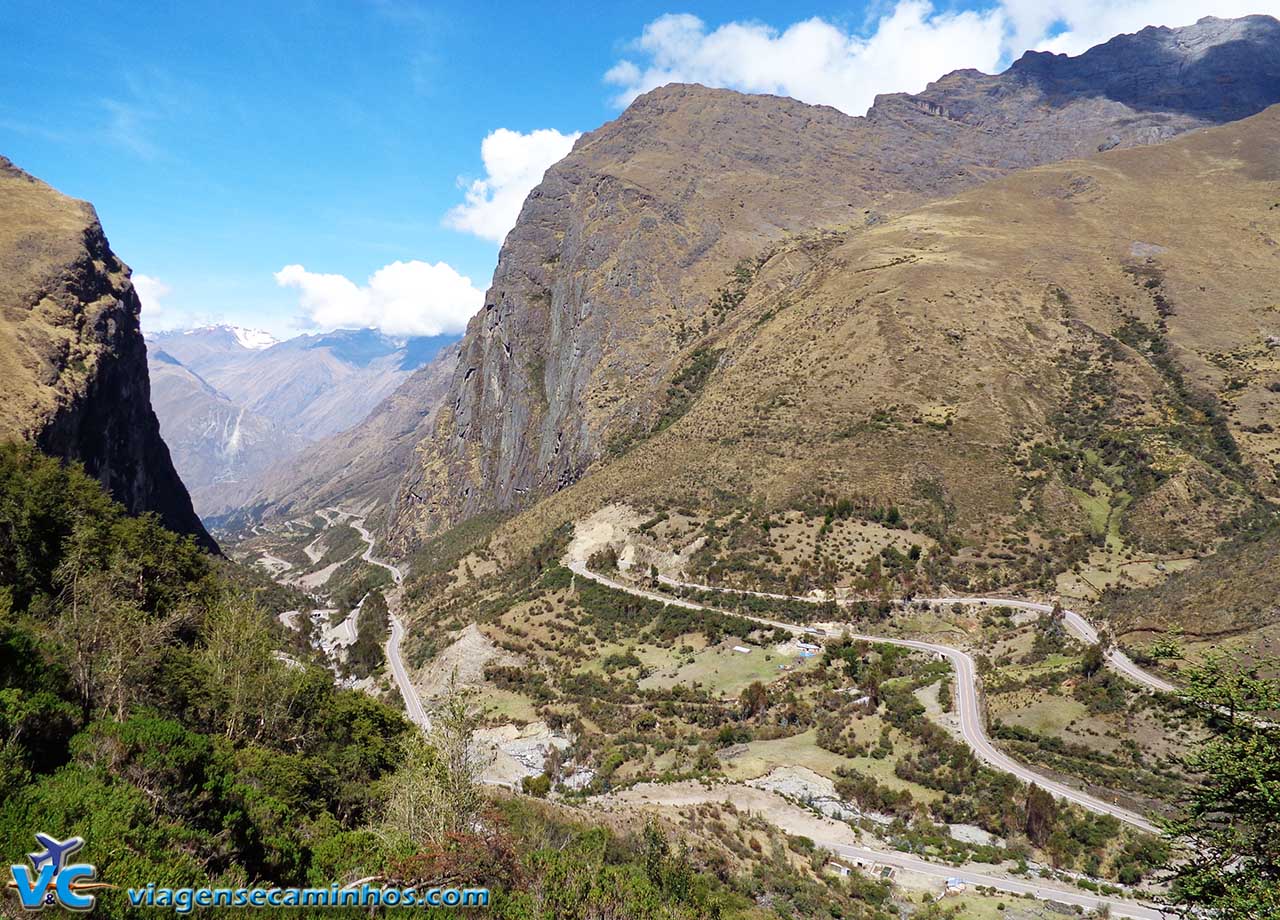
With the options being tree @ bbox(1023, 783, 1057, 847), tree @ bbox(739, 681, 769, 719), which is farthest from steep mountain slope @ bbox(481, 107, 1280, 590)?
tree @ bbox(1023, 783, 1057, 847)

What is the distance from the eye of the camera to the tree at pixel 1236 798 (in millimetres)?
14289

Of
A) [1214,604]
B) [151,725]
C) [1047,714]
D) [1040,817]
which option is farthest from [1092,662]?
[151,725]

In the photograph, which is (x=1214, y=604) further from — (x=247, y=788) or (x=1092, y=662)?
(x=247, y=788)

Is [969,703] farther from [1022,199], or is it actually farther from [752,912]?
[1022,199]

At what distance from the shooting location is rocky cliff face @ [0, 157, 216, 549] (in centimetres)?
8806

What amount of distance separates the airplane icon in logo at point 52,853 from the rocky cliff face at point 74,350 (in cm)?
9475

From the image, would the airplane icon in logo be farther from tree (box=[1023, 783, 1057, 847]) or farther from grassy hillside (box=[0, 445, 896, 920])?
tree (box=[1023, 783, 1057, 847])

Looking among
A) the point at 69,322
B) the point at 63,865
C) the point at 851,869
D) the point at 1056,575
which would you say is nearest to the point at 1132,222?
the point at 1056,575

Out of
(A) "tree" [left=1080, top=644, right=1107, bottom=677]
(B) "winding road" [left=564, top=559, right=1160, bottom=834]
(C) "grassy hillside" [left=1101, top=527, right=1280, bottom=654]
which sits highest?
(C) "grassy hillside" [left=1101, top=527, right=1280, bottom=654]

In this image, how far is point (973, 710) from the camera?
1817 inches

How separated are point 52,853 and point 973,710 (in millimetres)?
51297

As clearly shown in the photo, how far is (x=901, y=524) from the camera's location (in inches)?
2842

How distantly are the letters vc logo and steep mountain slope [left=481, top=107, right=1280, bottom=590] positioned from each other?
6856cm

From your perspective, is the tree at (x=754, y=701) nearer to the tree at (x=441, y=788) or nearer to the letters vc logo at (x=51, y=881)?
the tree at (x=441, y=788)
